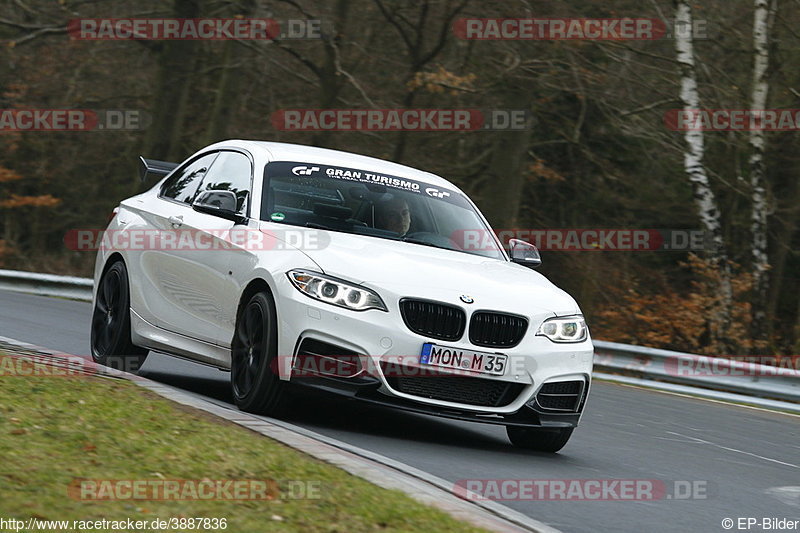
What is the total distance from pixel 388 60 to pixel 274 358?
22.0 metres

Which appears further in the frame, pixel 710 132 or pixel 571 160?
pixel 571 160

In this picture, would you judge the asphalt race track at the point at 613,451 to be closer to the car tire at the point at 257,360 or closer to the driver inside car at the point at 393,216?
the car tire at the point at 257,360

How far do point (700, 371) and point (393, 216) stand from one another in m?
8.07

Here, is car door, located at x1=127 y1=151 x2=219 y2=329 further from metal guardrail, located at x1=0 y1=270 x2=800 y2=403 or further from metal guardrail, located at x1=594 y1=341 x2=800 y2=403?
metal guardrail, located at x1=0 y1=270 x2=800 y2=403

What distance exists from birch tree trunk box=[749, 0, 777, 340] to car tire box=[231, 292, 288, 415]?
15.0 m

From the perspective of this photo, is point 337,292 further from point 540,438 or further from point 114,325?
point 114,325

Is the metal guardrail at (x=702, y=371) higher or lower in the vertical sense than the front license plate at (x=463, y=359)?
lower

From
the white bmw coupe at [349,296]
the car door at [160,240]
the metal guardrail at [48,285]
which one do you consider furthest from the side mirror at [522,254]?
the metal guardrail at [48,285]

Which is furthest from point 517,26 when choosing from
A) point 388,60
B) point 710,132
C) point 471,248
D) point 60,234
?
point 60,234

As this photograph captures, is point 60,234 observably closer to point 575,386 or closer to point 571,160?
point 571,160

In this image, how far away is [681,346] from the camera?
21.6 m

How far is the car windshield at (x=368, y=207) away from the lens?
363 inches

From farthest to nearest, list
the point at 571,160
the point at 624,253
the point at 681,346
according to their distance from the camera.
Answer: the point at 571,160
the point at 624,253
the point at 681,346

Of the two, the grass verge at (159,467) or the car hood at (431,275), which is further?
the car hood at (431,275)
